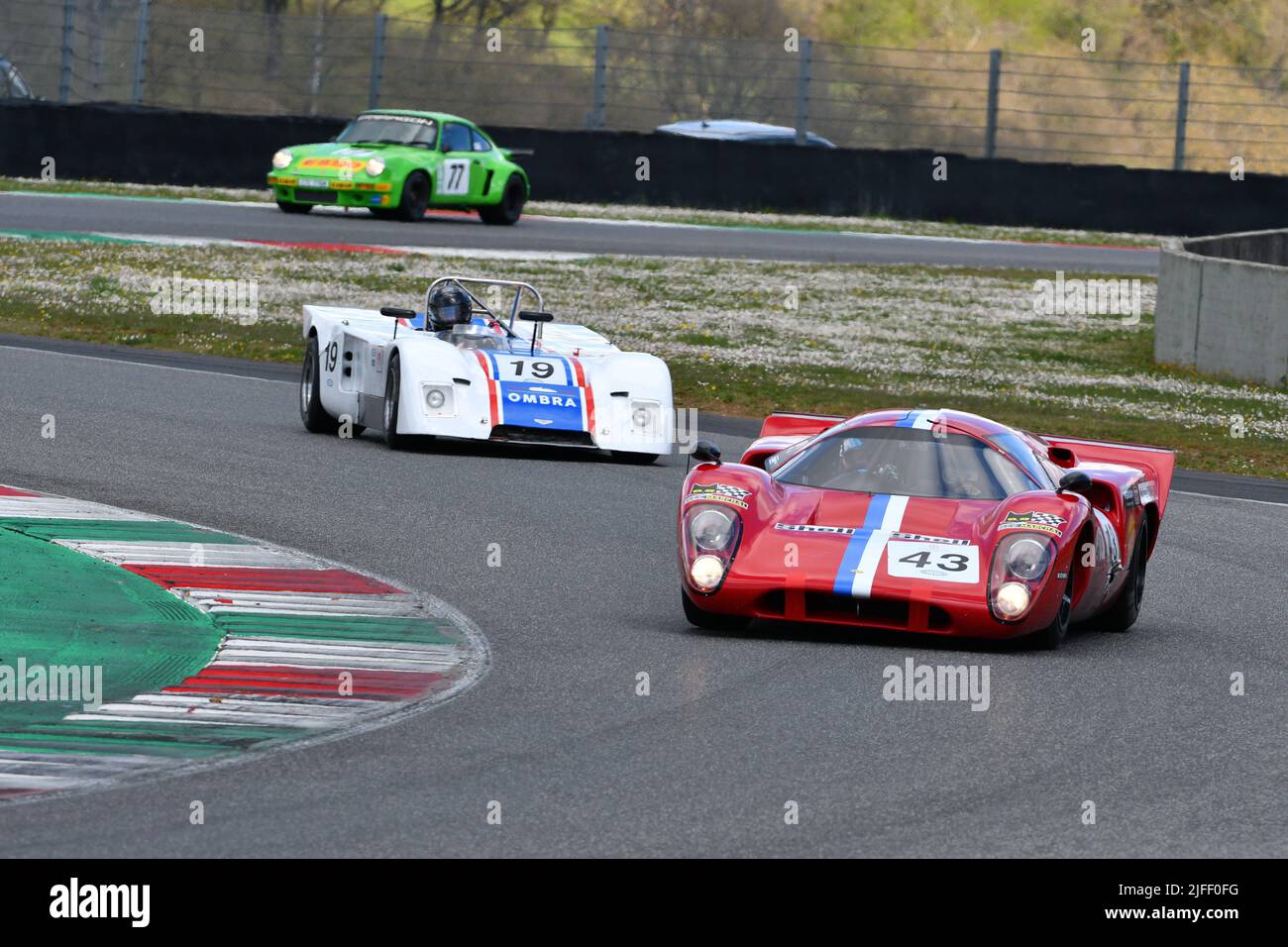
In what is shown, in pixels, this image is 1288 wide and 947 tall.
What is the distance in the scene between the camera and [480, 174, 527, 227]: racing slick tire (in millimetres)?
27859

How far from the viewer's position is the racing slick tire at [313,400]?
44.7 feet

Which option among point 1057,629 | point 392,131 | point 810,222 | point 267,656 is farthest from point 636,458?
point 810,222

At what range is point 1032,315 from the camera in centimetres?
2397

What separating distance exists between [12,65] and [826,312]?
42.5 ft

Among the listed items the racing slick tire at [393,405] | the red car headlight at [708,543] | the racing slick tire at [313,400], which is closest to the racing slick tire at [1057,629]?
the red car headlight at [708,543]

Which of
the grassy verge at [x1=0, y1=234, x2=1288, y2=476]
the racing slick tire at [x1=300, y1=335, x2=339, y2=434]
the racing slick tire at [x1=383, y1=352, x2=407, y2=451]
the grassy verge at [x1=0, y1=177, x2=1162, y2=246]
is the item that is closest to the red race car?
the racing slick tire at [x1=383, y1=352, x2=407, y2=451]

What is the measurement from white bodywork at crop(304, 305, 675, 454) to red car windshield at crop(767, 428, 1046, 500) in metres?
3.90

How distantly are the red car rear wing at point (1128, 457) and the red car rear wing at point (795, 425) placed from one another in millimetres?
1001

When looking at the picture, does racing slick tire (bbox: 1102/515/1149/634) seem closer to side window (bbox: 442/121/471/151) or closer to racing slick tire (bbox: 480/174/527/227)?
side window (bbox: 442/121/471/151)

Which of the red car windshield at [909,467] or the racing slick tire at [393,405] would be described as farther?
the racing slick tire at [393,405]

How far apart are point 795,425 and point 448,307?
3861mm

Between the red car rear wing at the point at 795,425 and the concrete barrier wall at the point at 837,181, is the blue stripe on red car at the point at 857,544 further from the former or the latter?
the concrete barrier wall at the point at 837,181

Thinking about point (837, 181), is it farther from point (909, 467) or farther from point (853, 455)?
point (909, 467)

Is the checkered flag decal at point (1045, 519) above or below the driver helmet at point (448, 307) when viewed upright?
below
